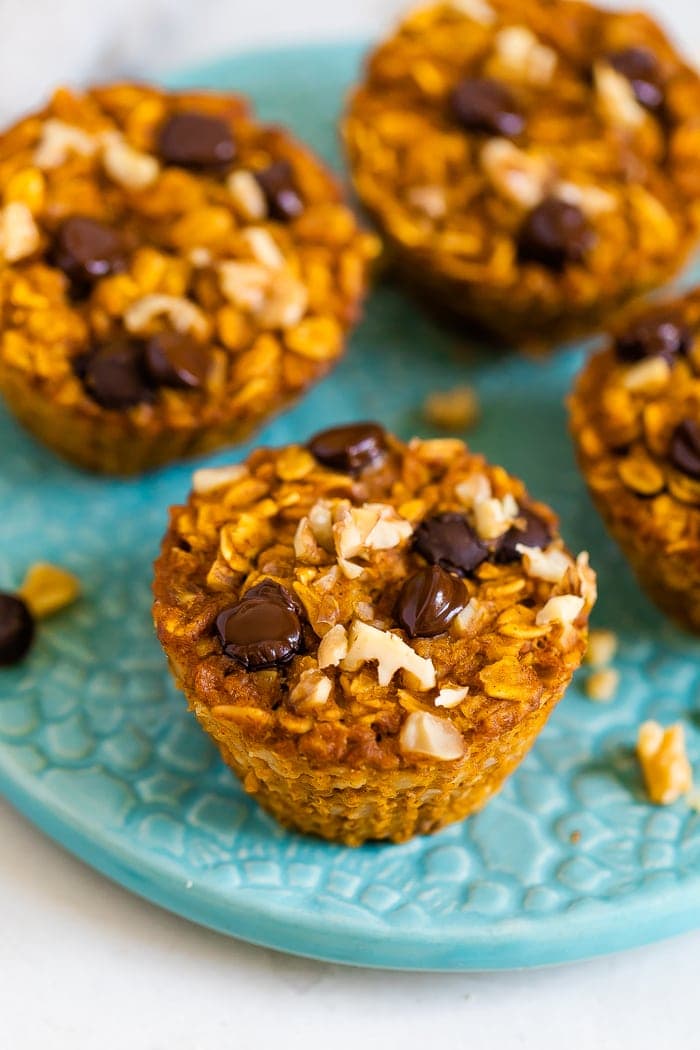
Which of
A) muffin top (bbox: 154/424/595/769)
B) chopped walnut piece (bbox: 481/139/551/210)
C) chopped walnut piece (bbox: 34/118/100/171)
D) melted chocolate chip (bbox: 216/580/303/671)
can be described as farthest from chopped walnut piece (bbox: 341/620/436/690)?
chopped walnut piece (bbox: 34/118/100/171)

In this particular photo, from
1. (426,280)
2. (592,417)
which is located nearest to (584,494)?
(592,417)

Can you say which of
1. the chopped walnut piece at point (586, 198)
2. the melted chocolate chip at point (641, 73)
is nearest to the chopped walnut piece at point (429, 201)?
the chopped walnut piece at point (586, 198)

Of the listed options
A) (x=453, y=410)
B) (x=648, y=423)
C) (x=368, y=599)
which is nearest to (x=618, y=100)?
(x=453, y=410)

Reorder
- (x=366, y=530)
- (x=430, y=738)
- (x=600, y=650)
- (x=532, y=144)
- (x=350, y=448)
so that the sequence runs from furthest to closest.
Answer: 1. (x=532, y=144)
2. (x=600, y=650)
3. (x=350, y=448)
4. (x=366, y=530)
5. (x=430, y=738)

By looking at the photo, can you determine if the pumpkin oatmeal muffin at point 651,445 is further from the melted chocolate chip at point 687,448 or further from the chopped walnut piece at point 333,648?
the chopped walnut piece at point 333,648

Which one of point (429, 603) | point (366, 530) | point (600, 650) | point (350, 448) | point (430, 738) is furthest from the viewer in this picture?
point (600, 650)

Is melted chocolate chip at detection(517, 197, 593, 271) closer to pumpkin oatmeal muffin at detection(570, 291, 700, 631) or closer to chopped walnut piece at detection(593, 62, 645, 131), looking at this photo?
pumpkin oatmeal muffin at detection(570, 291, 700, 631)

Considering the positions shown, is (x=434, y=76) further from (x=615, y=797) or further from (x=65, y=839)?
(x=65, y=839)

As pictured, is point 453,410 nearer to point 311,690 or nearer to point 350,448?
point 350,448
